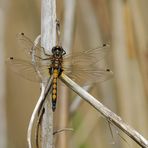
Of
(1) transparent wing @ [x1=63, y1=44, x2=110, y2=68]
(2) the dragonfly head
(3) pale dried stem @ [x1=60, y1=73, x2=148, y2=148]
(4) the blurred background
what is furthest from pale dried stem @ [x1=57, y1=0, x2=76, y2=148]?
(3) pale dried stem @ [x1=60, y1=73, x2=148, y2=148]

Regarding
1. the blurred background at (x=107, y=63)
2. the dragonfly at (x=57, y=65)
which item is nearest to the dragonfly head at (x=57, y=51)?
the dragonfly at (x=57, y=65)

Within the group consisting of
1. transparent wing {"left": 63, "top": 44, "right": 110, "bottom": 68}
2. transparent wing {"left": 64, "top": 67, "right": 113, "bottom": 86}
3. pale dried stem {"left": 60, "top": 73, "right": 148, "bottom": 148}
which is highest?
transparent wing {"left": 63, "top": 44, "right": 110, "bottom": 68}

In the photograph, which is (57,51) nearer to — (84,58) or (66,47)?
(84,58)

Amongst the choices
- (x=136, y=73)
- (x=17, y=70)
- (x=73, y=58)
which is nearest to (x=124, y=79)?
(x=136, y=73)

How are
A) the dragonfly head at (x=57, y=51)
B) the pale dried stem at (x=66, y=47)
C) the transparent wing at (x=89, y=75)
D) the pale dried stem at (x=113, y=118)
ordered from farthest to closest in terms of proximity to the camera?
the pale dried stem at (x=66, y=47)
the transparent wing at (x=89, y=75)
the dragonfly head at (x=57, y=51)
the pale dried stem at (x=113, y=118)

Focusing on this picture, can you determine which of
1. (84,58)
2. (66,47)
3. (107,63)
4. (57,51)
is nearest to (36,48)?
(57,51)

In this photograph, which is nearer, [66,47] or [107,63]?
[66,47]

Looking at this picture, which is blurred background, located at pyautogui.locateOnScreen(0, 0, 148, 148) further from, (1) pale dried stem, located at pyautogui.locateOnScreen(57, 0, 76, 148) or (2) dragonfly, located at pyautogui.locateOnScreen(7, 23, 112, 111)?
(2) dragonfly, located at pyautogui.locateOnScreen(7, 23, 112, 111)

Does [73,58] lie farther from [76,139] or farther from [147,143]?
[76,139]

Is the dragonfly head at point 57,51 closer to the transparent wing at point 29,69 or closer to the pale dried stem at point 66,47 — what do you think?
the transparent wing at point 29,69
